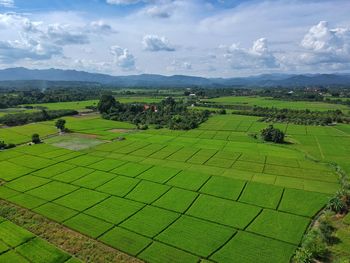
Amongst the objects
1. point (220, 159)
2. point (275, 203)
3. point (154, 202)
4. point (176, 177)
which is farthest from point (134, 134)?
point (275, 203)

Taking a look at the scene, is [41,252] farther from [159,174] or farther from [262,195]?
[262,195]

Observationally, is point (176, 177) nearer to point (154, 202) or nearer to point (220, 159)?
point (154, 202)

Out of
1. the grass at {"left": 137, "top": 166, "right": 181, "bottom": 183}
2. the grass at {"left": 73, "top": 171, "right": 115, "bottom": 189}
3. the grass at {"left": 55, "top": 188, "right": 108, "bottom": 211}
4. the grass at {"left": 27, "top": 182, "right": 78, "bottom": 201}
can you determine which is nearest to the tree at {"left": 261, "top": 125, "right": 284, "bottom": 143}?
the grass at {"left": 137, "top": 166, "right": 181, "bottom": 183}

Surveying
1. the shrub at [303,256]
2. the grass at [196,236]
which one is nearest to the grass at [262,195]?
the grass at [196,236]

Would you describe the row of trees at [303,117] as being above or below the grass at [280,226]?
above

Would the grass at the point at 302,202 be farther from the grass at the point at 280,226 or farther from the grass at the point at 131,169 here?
the grass at the point at 131,169

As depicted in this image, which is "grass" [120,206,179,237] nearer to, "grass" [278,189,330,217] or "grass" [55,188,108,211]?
"grass" [55,188,108,211]
